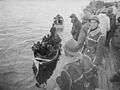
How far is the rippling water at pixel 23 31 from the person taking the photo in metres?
2.79

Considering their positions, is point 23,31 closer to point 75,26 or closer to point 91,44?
point 75,26

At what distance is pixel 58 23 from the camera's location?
288 centimetres

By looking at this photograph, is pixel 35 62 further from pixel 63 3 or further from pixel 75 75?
pixel 63 3

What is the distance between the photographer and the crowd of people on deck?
7.67 feet

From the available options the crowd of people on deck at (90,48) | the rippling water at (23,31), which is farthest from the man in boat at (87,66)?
the rippling water at (23,31)

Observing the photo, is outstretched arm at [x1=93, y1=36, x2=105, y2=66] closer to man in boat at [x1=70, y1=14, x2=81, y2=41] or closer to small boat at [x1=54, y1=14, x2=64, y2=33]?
man in boat at [x1=70, y1=14, x2=81, y2=41]

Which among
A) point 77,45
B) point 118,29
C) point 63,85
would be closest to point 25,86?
point 63,85

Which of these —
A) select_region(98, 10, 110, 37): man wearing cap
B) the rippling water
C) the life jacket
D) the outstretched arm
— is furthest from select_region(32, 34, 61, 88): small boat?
select_region(98, 10, 110, 37): man wearing cap

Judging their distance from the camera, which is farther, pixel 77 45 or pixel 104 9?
pixel 104 9

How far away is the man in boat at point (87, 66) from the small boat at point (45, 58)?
9.6 inches

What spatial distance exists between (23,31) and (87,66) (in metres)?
1.40

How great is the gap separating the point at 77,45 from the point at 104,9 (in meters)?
0.93

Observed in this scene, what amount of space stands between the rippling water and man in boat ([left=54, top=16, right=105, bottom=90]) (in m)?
0.42

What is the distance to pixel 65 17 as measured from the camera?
277 centimetres
